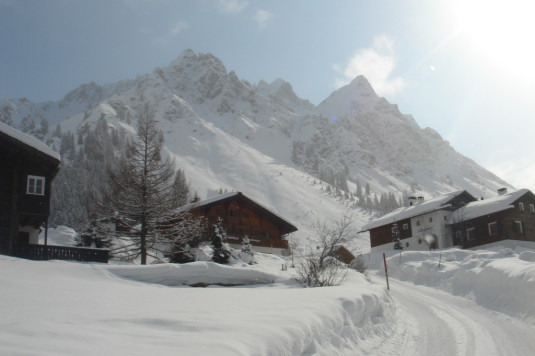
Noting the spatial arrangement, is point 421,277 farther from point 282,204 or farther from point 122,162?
point 282,204

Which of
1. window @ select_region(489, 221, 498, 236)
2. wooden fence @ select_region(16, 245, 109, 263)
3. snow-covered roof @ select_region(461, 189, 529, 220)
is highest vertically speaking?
snow-covered roof @ select_region(461, 189, 529, 220)

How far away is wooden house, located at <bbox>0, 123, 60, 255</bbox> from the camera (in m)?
24.8

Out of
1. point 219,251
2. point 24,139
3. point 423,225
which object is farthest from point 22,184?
point 423,225

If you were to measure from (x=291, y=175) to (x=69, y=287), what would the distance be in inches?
5979

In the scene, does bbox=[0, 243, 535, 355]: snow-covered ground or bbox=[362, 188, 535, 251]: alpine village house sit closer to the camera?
bbox=[0, 243, 535, 355]: snow-covered ground

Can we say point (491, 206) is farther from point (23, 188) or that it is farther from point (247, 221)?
point (23, 188)

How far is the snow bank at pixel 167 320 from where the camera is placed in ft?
19.4

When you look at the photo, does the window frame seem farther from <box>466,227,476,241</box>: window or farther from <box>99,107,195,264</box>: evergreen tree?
<box>466,227,476,241</box>: window

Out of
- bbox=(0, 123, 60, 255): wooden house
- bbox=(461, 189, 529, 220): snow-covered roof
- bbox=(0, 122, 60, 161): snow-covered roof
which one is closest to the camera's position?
bbox=(0, 123, 60, 255): wooden house

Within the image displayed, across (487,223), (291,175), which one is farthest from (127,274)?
(291,175)

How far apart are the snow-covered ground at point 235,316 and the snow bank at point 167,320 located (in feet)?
0.06

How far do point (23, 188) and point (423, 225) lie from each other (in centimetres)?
4708

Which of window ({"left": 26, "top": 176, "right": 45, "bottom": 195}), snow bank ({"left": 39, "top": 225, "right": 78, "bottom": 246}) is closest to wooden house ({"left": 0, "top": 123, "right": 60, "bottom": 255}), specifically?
window ({"left": 26, "top": 176, "right": 45, "bottom": 195})

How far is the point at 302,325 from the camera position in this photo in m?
8.41
